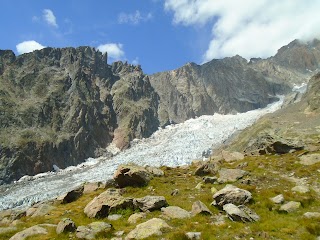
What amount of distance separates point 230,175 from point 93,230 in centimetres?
1584

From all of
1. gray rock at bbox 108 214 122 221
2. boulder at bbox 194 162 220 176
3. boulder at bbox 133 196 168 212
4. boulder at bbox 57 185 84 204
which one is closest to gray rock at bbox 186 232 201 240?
boulder at bbox 133 196 168 212

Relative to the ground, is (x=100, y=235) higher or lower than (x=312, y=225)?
higher

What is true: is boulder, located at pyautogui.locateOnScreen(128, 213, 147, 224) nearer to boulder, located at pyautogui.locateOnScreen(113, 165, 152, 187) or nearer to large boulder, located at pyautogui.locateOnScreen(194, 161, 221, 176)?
boulder, located at pyautogui.locateOnScreen(113, 165, 152, 187)

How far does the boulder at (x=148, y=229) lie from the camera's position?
63.3 feet

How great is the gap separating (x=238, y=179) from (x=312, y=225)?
42.5 feet

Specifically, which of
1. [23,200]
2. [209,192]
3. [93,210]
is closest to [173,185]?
[209,192]

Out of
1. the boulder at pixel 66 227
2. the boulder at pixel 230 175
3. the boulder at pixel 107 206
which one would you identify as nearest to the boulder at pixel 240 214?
the boulder at pixel 107 206

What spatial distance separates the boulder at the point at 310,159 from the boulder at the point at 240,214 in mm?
15531

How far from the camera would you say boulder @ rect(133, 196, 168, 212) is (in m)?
24.2

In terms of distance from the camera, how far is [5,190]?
19250 cm

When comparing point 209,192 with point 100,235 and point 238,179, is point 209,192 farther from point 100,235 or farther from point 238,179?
point 100,235

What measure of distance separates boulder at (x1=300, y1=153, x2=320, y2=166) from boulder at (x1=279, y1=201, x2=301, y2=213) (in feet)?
43.7

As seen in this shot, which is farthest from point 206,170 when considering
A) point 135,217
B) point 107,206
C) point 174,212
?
point 135,217

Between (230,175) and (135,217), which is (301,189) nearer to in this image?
(230,175)
